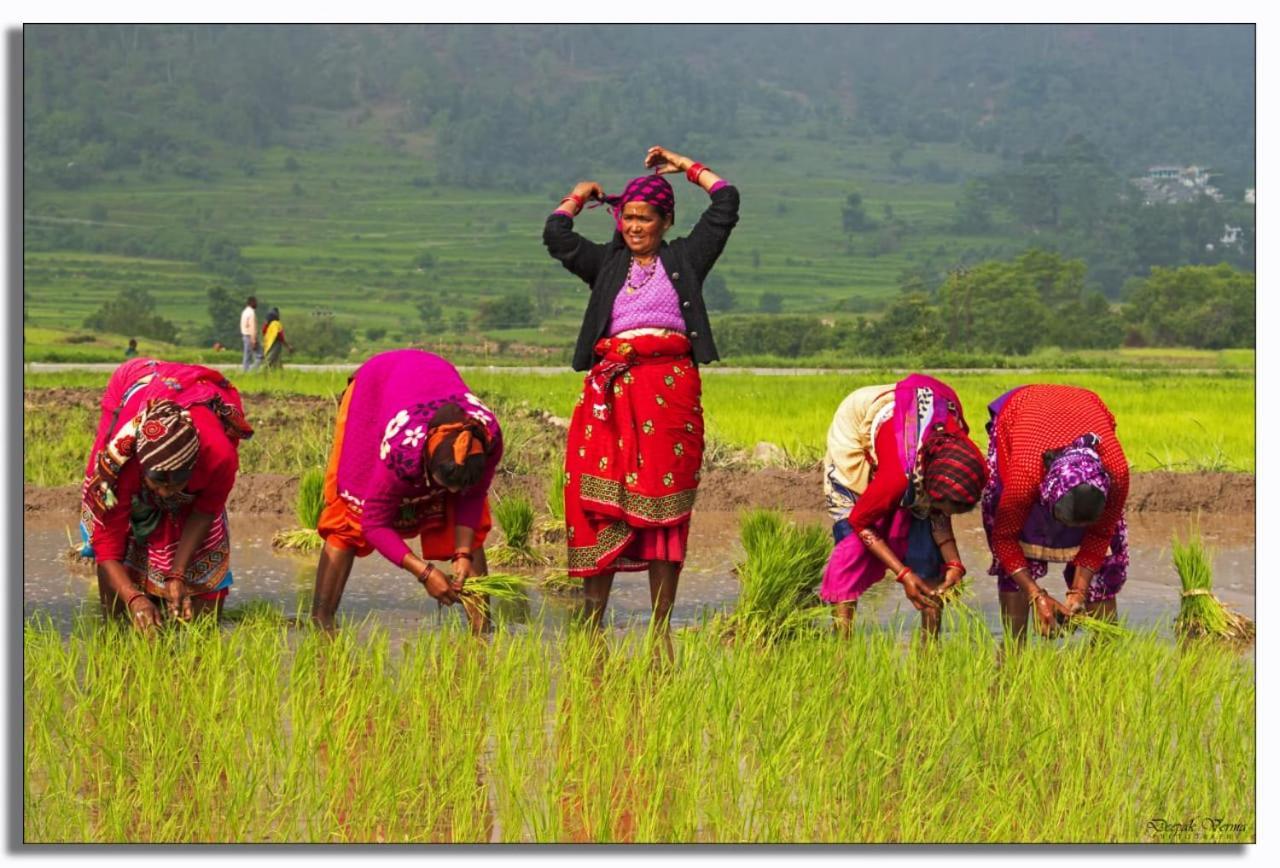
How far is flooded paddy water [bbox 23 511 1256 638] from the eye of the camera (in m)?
7.45

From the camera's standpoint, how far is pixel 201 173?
9138 cm

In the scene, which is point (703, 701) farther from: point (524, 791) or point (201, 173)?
point (201, 173)

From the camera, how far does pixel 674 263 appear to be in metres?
6.52

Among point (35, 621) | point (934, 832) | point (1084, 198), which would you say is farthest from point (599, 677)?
point (1084, 198)

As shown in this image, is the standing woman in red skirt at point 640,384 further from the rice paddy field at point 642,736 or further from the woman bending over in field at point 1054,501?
the woman bending over in field at point 1054,501

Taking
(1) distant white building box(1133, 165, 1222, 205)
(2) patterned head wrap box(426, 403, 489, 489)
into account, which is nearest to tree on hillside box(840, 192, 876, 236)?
(1) distant white building box(1133, 165, 1222, 205)

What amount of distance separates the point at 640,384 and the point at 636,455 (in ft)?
0.82

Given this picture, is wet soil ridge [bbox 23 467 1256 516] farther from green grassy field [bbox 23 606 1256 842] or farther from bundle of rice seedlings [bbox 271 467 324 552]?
green grassy field [bbox 23 606 1256 842]

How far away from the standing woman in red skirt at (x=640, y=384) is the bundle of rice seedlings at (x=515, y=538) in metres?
1.97

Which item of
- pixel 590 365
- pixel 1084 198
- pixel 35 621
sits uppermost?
pixel 1084 198

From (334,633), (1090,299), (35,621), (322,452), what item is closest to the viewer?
(334,633)

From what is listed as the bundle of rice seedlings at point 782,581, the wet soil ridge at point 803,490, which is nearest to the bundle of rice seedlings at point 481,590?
the bundle of rice seedlings at point 782,581

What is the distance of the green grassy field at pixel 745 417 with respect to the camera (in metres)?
11.9

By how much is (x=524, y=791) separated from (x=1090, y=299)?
49.3 meters
